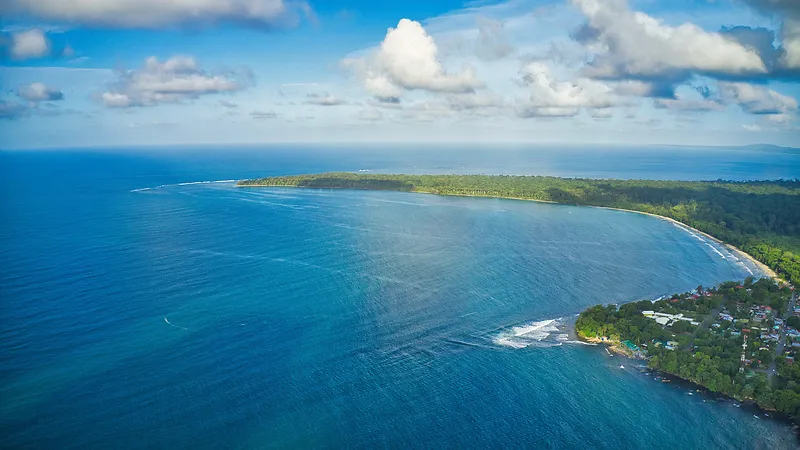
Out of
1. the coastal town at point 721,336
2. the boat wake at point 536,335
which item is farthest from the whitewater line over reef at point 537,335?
the coastal town at point 721,336

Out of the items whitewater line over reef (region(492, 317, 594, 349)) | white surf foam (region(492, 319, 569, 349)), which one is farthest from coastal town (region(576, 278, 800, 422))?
white surf foam (region(492, 319, 569, 349))

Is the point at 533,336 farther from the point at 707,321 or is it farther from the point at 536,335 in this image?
the point at 707,321

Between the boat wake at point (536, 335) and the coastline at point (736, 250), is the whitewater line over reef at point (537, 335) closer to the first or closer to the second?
the boat wake at point (536, 335)

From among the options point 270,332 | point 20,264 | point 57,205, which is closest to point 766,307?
point 270,332

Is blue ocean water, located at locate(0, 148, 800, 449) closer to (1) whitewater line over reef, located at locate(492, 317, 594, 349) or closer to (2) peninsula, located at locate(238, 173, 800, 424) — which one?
(1) whitewater line over reef, located at locate(492, 317, 594, 349)

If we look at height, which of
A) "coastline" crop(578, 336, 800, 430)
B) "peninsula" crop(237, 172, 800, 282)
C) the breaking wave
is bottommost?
"coastline" crop(578, 336, 800, 430)

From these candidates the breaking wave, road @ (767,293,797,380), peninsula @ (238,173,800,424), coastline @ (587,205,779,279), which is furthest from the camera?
the breaking wave

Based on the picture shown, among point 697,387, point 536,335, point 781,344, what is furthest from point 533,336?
point 781,344
